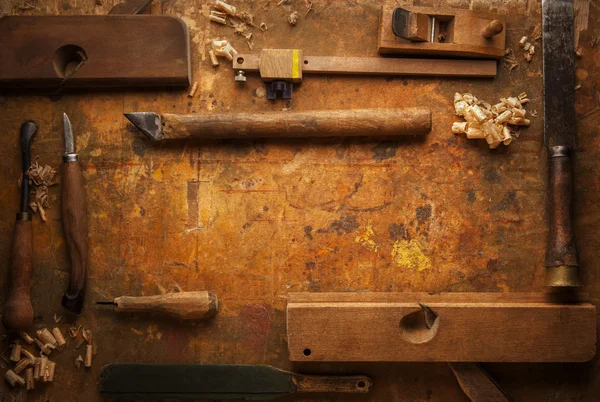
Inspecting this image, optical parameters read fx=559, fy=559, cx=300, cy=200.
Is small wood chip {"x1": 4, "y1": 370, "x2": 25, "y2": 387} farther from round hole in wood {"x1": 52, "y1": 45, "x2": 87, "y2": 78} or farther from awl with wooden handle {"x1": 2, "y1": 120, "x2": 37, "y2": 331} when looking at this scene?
round hole in wood {"x1": 52, "y1": 45, "x2": 87, "y2": 78}

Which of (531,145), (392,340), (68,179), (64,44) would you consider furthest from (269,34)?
(392,340)

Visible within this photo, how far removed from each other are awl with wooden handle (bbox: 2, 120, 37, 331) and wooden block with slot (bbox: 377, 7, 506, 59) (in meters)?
1.59

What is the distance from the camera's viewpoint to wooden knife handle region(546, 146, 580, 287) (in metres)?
2.23

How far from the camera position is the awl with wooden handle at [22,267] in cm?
231

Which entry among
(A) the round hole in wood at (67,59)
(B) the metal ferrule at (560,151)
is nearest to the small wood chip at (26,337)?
(A) the round hole in wood at (67,59)

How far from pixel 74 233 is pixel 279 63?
1118mm

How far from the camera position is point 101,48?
2371 millimetres

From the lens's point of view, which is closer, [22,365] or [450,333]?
[450,333]

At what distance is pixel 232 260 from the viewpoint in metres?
2.39

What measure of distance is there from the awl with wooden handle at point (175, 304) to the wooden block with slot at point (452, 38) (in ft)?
4.24

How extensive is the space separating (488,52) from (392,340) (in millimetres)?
1261

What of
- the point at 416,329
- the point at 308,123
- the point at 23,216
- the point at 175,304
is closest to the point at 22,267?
the point at 23,216

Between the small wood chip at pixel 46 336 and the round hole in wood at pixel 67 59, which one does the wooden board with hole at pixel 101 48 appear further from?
the small wood chip at pixel 46 336

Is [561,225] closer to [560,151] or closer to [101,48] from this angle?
[560,151]
